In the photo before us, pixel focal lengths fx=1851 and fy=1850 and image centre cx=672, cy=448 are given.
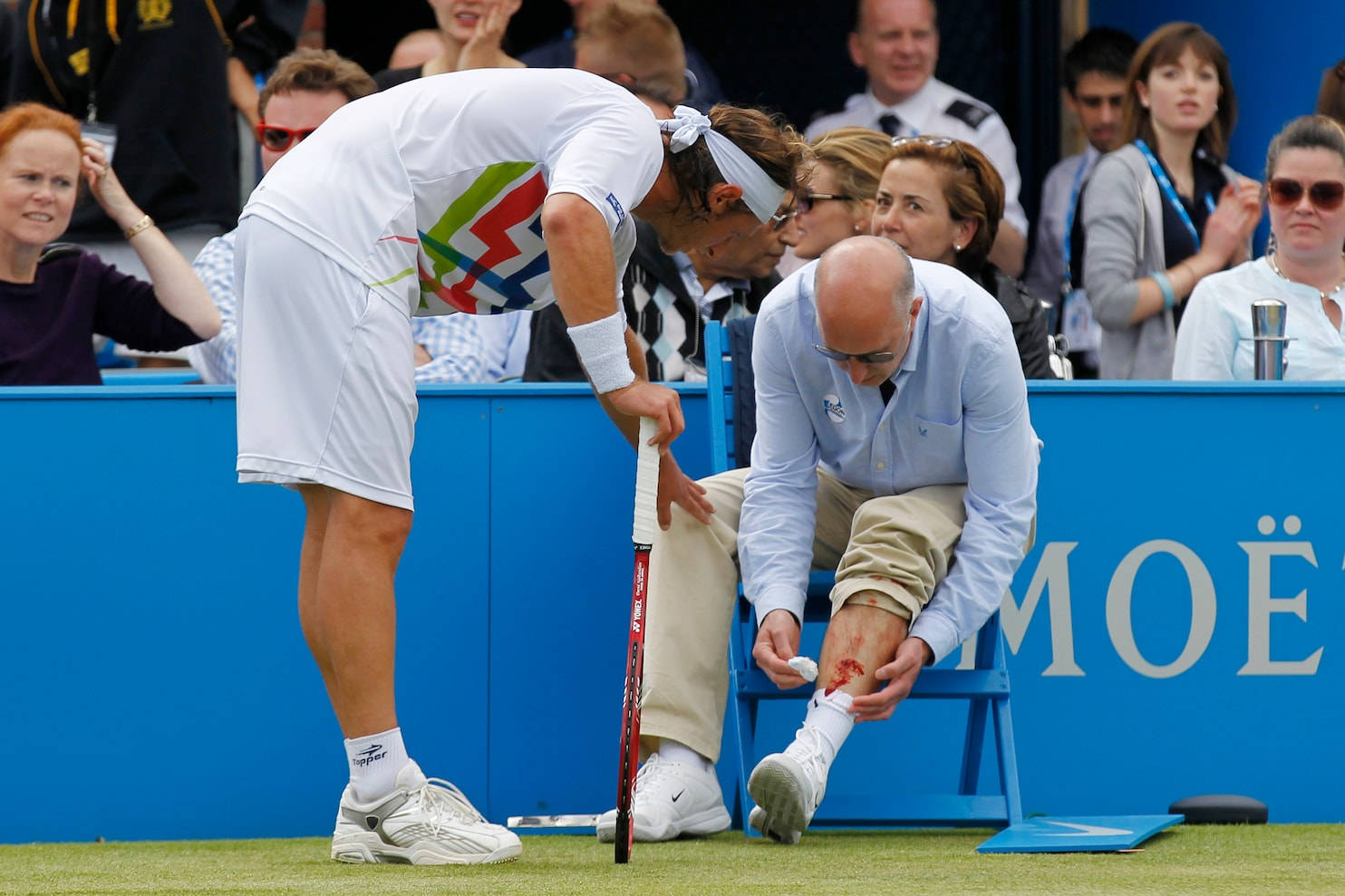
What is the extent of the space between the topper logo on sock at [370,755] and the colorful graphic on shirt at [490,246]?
2.88 ft

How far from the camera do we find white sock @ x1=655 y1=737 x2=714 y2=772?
381 cm

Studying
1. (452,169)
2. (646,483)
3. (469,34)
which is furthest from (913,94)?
(646,483)

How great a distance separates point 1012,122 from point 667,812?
519 centimetres

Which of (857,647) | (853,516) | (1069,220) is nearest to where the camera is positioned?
(857,647)

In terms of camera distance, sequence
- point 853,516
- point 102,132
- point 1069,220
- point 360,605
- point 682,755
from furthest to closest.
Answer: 1. point 1069,220
2. point 102,132
3. point 853,516
4. point 682,755
5. point 360,605

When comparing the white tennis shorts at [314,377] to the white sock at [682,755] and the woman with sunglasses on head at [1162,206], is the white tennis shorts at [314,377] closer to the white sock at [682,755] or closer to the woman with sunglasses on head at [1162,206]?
the white sock at [682,755]

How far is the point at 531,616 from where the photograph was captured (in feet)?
14.4

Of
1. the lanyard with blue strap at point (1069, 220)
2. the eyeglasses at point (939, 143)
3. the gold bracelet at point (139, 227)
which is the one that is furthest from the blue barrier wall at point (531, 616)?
the lanyard with blue strap at point (1069, 220)

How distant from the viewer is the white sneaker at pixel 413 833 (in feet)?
11.0

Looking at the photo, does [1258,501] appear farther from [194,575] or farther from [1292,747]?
[194,575]

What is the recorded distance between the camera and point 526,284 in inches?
143

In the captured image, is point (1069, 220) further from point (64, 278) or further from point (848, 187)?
point (64, 278)

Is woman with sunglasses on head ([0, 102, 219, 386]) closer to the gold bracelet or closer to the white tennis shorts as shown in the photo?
the gold bracelet

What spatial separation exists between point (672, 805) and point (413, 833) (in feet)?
1.89
